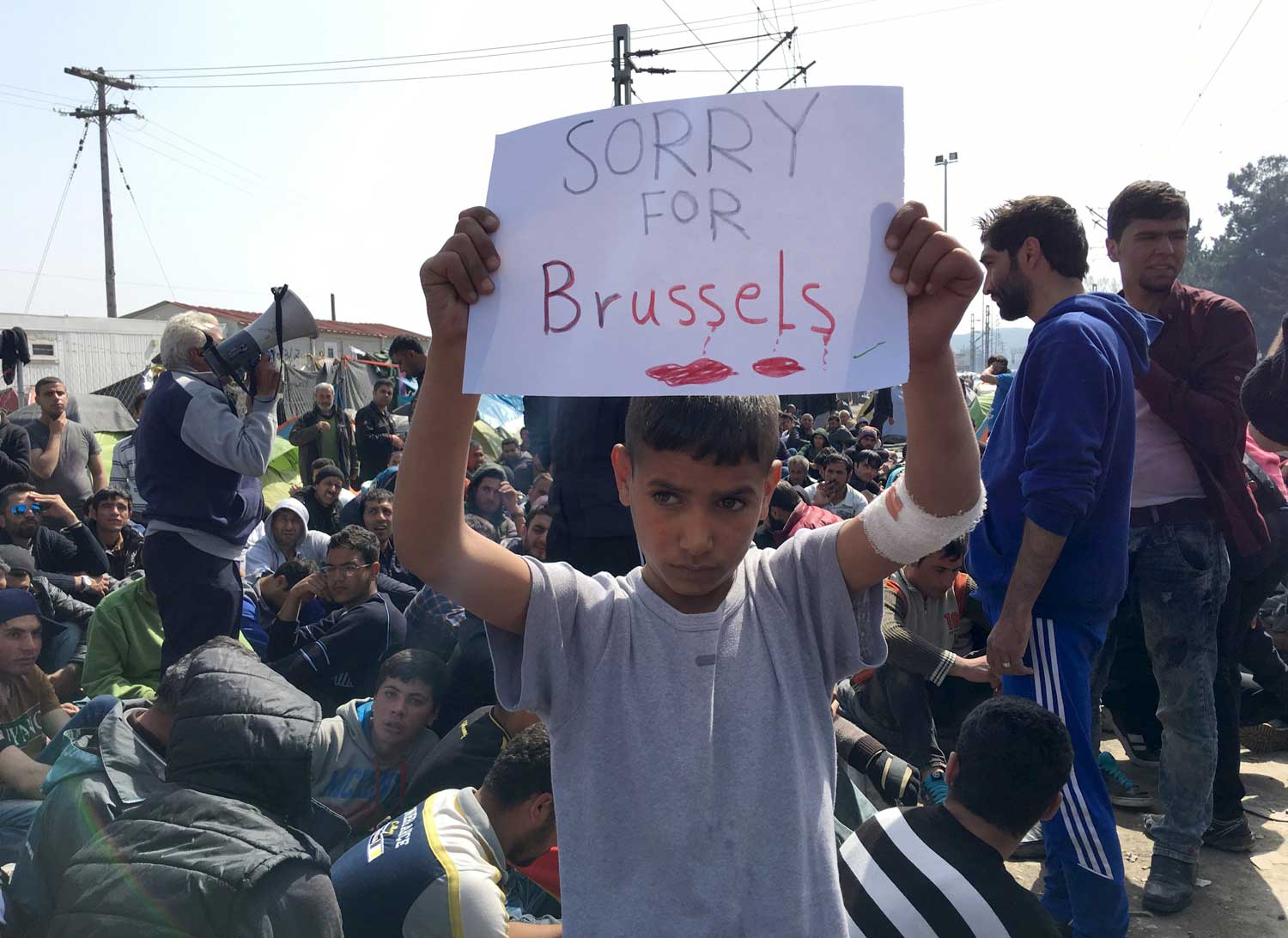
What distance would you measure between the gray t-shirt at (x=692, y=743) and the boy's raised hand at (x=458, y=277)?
33 centimetres

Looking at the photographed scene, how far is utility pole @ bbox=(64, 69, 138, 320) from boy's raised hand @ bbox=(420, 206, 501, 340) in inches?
1115

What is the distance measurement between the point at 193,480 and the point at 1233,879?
3.95m

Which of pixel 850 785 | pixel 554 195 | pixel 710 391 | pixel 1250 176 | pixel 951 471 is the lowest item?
pixel 850 785

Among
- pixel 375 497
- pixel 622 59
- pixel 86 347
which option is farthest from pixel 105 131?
pixel 375 497

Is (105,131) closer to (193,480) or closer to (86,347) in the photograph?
(86,347)

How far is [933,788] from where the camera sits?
149 inches

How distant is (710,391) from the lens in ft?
3.98

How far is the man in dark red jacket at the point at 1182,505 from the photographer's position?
307cm

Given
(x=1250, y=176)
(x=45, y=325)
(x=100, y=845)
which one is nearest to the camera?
(x=100, y=845)

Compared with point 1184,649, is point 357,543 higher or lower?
higher

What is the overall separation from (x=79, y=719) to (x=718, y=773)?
2.96 m

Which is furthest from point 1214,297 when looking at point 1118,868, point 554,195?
point 554,195

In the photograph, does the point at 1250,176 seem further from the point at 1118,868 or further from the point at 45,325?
the point at 1118,868

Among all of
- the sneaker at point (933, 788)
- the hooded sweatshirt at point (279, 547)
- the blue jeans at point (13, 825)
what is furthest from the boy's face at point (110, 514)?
the sneaker at point (933, 788)
